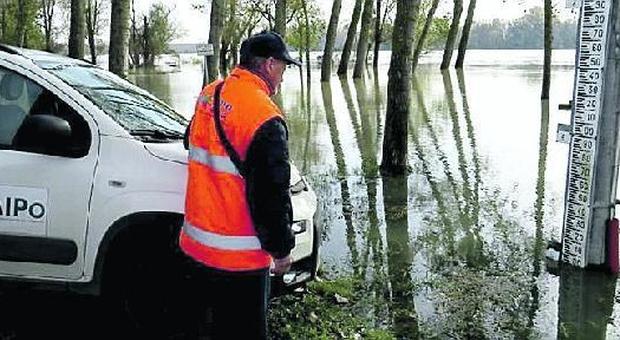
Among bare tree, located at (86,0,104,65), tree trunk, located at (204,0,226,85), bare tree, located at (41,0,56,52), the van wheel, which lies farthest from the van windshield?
bare tree, located at (41,0,56,52)

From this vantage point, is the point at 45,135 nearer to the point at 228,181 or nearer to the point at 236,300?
the point at 228,181

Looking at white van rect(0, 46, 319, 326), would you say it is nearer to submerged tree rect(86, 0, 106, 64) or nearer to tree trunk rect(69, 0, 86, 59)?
tree trunk rect(69, 0, 86, 59)

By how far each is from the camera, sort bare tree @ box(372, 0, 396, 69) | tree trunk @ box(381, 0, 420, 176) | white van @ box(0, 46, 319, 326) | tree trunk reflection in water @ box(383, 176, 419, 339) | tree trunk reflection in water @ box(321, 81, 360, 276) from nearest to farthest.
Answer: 1. white van @ box(0, 46, 319, 326)
2. tree trunk reflection in water @ box(383, 176, 419, 339)
3. tree trunk reflection in water @ box(321, 81, 360, 276)
4. tree trunk @ box(381, 0, 420, 176)
5. bare tree @ box(372, 0, 396, 69)

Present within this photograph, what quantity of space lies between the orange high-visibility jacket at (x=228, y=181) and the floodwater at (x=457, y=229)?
82.0 inches

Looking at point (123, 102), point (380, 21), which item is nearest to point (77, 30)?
point (123, 102)

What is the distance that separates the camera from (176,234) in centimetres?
471

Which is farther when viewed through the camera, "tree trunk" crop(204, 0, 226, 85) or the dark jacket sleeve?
"tree trunk" crop(204, 0, 226, 85)

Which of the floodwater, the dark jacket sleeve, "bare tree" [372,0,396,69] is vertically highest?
"bare tree" [372,0,396,69]

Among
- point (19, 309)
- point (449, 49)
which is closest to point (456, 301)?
point (19, 309)

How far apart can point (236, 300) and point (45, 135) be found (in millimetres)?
1836

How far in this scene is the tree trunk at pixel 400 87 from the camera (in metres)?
10.3

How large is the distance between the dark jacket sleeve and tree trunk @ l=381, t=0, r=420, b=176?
719 centimetres

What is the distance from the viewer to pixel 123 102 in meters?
5.47

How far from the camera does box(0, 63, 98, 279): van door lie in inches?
184
